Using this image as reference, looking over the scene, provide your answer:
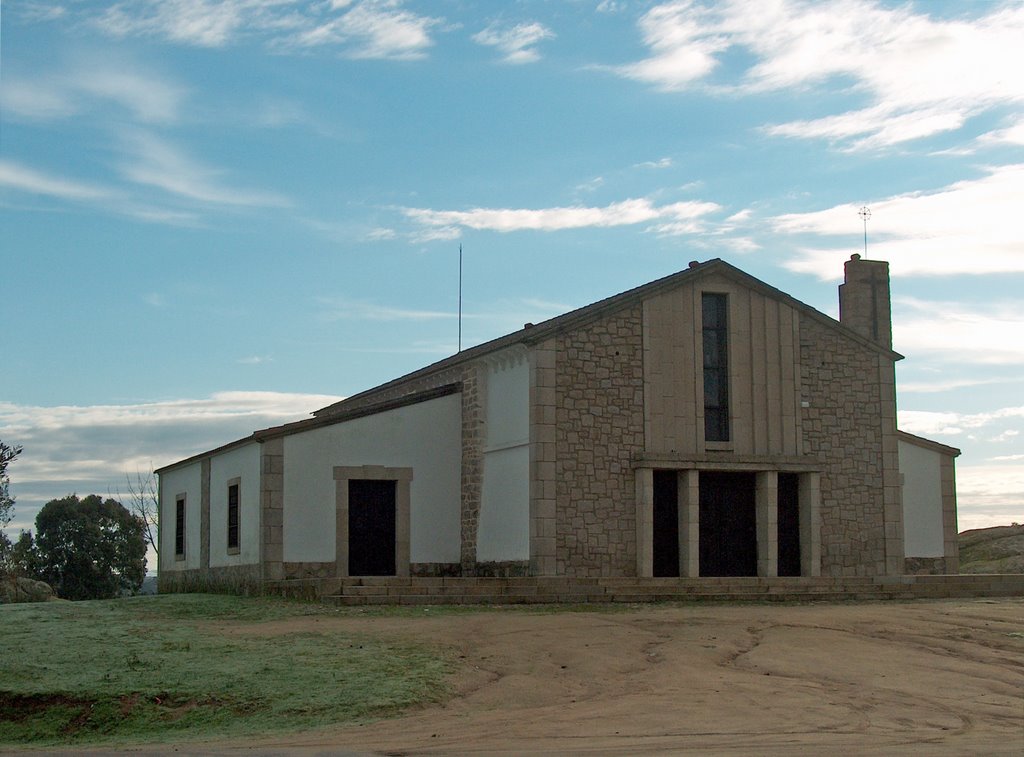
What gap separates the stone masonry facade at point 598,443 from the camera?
25.6m

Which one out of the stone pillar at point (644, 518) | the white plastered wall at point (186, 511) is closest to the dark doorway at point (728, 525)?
the stone pillar at point (644, 518)

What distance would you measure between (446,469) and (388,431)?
61.8 inches

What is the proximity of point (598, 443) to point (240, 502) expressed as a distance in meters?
7.87

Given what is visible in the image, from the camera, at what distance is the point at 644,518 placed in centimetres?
2594

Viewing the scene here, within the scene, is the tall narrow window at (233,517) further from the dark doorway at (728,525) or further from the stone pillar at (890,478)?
the stone pillar at (890,478)

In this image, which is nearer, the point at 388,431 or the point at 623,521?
the point at 623,521

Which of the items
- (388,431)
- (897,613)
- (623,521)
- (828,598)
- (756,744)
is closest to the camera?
(756,744)

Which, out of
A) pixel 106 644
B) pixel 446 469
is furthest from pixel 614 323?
pixel 106 644

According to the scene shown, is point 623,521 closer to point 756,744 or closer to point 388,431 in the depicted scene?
point 388,431

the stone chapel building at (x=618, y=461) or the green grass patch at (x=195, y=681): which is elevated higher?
the stone chapel building at (x=618, y=461)

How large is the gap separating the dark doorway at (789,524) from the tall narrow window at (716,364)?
1780mm

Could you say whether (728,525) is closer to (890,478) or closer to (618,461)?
(618,461)

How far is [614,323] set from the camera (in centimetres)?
2650

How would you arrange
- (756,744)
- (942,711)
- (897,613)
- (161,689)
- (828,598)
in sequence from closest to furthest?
(756,744), (942,711), (161,689), (897,613), (828,598)
